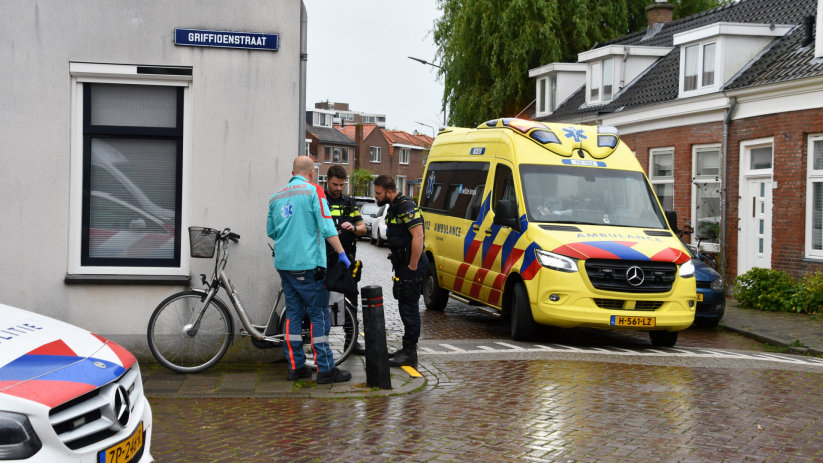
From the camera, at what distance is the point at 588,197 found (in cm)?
1084

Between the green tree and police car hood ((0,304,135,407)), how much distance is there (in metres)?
29.0

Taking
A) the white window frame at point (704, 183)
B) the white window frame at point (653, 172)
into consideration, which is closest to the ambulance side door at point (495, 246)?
the white window frame at point (704, 183)

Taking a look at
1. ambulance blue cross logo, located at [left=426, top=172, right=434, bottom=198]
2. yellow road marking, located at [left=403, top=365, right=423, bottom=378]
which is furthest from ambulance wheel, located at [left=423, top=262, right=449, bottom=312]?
yellow road marking, located at [left=403, top=365, right=423, bottom=378]

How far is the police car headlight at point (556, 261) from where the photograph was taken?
9781 millimetres

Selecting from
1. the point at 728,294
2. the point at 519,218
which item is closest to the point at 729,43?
the point at 728,294

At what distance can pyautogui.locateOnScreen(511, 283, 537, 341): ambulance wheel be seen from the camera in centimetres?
1025

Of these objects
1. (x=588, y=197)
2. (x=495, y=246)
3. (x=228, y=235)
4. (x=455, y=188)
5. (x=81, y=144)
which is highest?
(x=81, y=144)

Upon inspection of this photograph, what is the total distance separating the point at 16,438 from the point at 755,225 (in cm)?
1766

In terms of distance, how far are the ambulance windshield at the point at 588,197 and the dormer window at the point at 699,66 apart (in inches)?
445

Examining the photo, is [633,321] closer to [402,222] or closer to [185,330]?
[402,222]

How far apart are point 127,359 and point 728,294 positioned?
1615 cm

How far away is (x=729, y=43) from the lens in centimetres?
2089

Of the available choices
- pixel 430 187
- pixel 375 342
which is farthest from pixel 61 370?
pixel 430 187

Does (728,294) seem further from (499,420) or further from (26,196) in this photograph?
(26,196)
